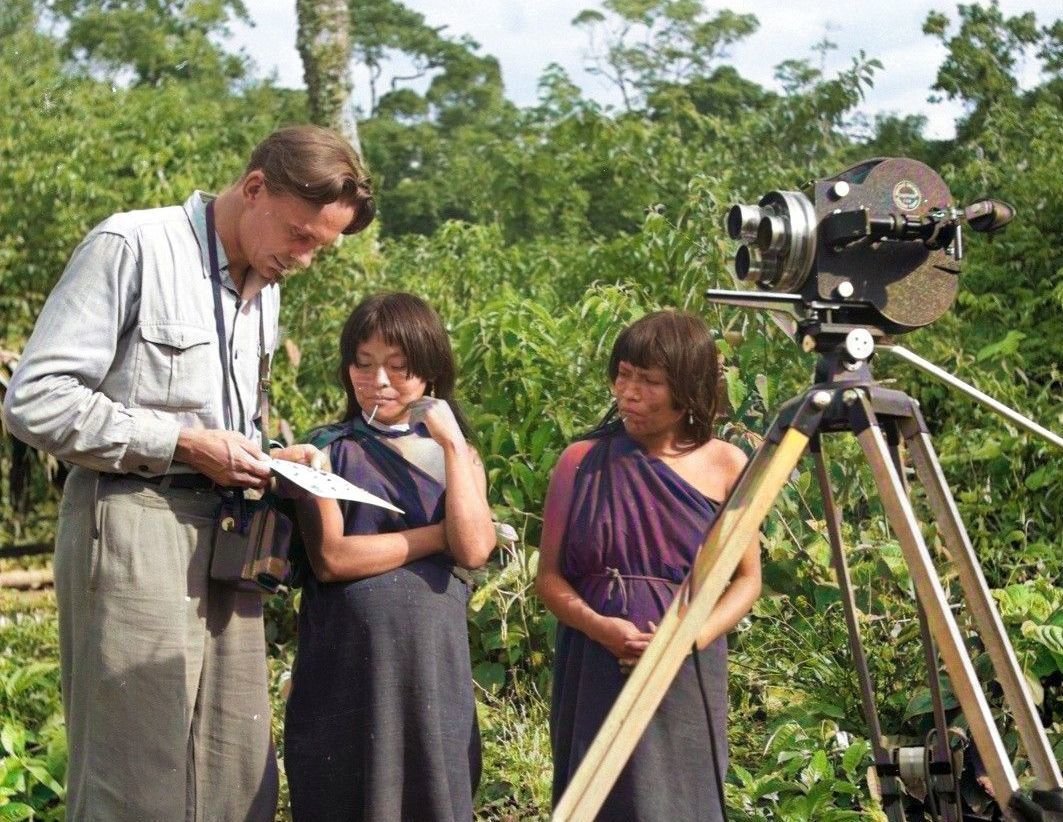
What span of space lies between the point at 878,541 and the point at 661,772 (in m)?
1.55

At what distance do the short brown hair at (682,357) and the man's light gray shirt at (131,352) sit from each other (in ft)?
2.65

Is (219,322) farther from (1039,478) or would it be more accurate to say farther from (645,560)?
(1039,478)

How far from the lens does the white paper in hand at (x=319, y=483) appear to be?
2.67 metres

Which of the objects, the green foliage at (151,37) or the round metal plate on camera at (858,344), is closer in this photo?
the round metal plate on camera at (858,344)

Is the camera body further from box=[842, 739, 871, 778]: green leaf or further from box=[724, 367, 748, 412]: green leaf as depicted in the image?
box=[724, 367, 748, 412]: green leaf

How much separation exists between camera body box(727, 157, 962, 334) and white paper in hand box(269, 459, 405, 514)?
2.70 feet

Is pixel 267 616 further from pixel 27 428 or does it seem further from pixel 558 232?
pixel 558 232

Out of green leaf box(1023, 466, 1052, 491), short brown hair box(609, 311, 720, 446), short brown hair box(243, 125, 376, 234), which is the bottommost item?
Result: green leaf box(1023, 466, 1052, 491)

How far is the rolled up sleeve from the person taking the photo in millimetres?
2637

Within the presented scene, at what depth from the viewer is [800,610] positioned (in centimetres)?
423

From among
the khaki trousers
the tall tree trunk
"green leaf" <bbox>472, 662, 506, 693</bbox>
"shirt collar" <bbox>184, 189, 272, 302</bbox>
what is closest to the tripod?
the khaki trousers

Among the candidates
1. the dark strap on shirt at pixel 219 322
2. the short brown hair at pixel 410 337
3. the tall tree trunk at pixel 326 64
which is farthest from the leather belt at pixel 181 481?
the tall tree trunk at pixel 326 64

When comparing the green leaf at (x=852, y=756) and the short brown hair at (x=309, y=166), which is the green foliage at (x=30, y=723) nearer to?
the short brown hair at (x=309, y=166)

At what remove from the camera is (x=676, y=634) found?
2.15 meters
